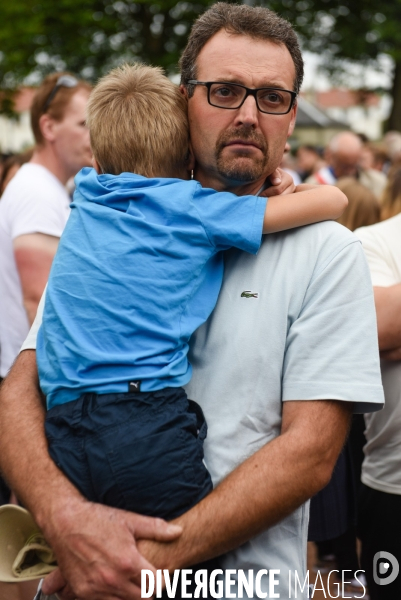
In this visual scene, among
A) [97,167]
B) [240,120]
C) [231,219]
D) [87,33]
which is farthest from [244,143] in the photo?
[87,33]

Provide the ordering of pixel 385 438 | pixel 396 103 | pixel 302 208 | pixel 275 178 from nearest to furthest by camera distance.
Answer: pixel 302 208 < pixel 275 178 < pixel 385 438 < pixel 396 103

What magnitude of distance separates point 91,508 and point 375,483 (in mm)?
1412

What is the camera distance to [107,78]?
2.29m

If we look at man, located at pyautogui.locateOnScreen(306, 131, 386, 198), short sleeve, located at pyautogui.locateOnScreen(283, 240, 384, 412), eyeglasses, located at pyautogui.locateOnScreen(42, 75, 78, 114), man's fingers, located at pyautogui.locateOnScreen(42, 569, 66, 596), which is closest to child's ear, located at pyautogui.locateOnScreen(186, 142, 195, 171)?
short sleeve, located at pyautogui.locateOnScreen(283, 240, 384, 412)

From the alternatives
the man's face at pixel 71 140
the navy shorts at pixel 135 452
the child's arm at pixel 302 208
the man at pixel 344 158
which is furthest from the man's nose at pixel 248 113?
the man at pixel 344 158

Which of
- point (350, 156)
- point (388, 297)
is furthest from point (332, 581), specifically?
point (350, 156)

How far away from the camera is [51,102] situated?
4.44 meters

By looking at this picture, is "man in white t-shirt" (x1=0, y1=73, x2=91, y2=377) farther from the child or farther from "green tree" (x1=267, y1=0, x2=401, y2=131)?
"green tree" (x1=267, y1=0, x2=401, y2=131)

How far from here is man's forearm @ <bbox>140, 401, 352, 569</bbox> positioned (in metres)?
1.83

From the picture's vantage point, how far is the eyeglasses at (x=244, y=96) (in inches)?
86.4

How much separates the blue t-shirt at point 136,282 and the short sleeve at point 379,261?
100 cm

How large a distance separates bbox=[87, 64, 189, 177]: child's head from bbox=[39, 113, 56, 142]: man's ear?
2208 millimetres

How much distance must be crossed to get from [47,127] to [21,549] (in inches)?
113

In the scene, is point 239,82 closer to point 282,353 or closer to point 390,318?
point 282,353
